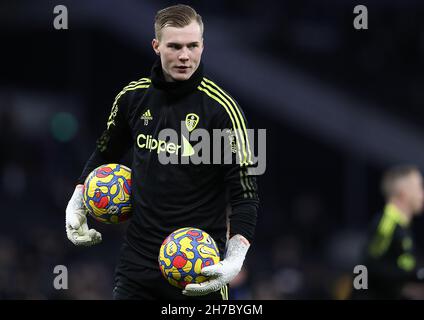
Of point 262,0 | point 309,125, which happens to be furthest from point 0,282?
point 262,0

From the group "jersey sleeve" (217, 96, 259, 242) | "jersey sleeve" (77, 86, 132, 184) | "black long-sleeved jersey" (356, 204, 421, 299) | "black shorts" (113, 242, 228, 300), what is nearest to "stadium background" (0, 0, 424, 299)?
"black long-sleeved jersey" (356, 204, 421, 299)

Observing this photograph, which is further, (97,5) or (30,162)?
(97,5)

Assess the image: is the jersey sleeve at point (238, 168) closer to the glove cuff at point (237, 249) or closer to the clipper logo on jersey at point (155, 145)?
the glove cuff at point (237, 249)

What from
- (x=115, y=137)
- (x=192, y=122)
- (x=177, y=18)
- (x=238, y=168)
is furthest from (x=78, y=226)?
(x=177, y=18)

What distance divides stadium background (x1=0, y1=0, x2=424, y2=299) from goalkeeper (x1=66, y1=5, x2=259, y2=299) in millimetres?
9173

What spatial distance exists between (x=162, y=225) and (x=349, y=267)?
9.74m

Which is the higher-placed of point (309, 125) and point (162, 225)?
point (309, 125)

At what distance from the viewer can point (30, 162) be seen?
1664 cm

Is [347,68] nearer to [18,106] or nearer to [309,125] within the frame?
[309,125]

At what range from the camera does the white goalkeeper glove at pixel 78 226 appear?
6.13 metres


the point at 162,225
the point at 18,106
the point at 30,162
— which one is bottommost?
the point at 162,225

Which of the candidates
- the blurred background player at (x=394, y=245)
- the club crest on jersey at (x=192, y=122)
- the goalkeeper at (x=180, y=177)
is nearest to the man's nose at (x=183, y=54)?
the goalkeeper at (x=180, y=177)

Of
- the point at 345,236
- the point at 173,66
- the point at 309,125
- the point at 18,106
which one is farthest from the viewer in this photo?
the point at 18,106

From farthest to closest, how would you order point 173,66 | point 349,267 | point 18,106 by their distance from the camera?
point 18,106 → point 349,267 → point 173,66
